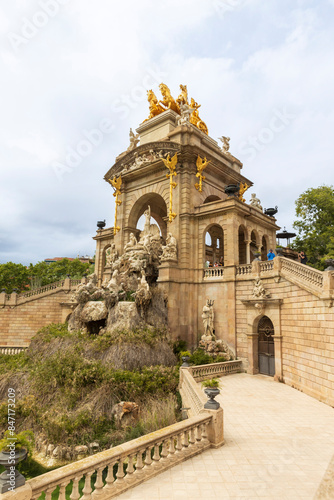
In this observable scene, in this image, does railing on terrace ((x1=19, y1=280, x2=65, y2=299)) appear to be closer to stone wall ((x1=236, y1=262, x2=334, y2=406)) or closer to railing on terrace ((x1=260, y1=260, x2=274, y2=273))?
stone wall ((x1=236, y1=262, x2=334, y2=406))

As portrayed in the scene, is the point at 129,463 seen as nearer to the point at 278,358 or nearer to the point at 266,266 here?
the point at 278,358

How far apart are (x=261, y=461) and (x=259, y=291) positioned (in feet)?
35.3

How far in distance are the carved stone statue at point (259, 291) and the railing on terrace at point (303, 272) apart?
1646mm

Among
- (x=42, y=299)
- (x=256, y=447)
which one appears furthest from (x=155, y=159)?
(x=256, y=447)

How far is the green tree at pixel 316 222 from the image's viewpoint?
26.8 m

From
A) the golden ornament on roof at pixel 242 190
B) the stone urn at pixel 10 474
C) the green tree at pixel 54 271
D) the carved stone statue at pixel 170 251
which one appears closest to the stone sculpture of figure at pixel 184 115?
the golden ornament on roof at pixel 242 190

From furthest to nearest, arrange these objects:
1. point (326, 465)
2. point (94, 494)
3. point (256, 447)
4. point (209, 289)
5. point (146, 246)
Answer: point (146, 246)
point (209, 289)
point (256, 447)
point (326, 465)
point (94, 494)

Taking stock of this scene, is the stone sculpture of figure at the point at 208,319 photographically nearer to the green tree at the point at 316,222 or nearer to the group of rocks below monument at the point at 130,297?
the group of rocks below monument at the point at 130,297

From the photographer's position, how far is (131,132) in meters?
28.8

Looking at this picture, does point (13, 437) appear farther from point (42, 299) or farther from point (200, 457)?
point (42, 299)

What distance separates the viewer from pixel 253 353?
17656 millimetres

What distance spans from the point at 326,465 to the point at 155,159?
70.5 feet

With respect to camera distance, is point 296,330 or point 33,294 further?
point 33,294

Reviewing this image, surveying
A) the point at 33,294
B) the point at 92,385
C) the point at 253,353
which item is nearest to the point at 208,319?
the point at 253,353
